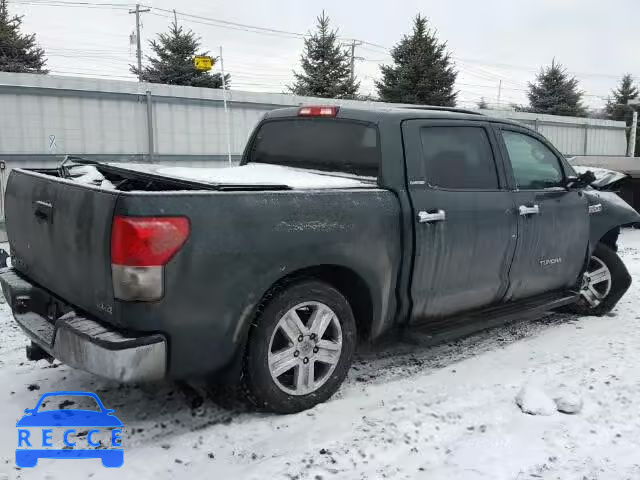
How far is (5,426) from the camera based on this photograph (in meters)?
3.22

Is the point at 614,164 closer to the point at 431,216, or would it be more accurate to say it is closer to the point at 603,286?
the point at 603,286

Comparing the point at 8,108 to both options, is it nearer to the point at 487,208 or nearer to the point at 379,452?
the point at 487,208

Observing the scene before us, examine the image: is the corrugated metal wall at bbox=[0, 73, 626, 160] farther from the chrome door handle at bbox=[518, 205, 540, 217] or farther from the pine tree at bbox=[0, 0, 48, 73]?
the pine tree at bbox=[0, 0, 48, 73]

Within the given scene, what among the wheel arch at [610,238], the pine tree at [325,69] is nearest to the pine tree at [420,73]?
the pine tree at [325,69]

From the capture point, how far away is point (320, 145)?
4.22 m

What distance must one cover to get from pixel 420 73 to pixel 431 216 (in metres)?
27.7

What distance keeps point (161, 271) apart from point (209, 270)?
0.23 meters

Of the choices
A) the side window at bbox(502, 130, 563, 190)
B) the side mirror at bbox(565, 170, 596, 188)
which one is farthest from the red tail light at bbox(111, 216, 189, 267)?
the side mirror at bbox(565, 170, 596, 188)

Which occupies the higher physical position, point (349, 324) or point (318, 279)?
point (318, 279)

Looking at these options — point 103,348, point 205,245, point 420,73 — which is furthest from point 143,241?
point 420,73

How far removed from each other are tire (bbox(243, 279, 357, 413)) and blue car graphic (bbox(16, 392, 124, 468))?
73 centimetres

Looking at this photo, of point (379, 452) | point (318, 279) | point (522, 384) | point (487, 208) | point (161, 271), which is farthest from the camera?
point (487, 208)

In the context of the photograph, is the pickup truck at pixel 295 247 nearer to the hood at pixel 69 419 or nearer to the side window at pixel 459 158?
the side window at pixel 459 158

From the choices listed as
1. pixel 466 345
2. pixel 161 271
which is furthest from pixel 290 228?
pixel 466 345
